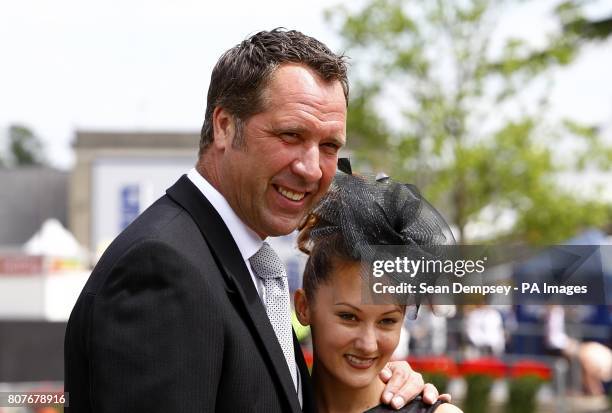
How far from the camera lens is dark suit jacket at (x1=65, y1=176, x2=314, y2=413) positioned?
2.11 m

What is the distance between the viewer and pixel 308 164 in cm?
246

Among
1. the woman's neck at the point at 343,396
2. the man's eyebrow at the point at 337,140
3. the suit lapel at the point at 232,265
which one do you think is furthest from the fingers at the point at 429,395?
the man's eyebrow at the point at 337,140

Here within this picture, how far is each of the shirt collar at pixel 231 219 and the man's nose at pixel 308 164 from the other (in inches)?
7.6

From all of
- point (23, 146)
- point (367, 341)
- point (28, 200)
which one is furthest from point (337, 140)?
point (23, 146)

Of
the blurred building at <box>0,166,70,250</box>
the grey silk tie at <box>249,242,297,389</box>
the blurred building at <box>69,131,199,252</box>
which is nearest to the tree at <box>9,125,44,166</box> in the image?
the blurred building at <box>0,166,70,250</box>

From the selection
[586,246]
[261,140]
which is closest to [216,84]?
[261,140]

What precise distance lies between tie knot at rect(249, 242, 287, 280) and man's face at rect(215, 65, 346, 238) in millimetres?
63

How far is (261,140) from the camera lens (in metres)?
2.42

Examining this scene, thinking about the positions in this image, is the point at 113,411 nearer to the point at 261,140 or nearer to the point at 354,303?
the point at 261,140

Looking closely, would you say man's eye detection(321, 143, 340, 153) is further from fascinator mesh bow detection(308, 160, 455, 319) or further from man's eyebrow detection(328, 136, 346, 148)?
fascinator mesh bow detection(308, 160, 455, 319)

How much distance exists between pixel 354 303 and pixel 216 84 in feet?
2.47

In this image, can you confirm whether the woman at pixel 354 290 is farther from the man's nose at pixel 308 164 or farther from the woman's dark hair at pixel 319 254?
the man's nose at pixel 308 164

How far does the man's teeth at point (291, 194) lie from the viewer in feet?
8.10

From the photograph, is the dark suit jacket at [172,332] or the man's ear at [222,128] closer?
the dark suit jacket at [172,332]
